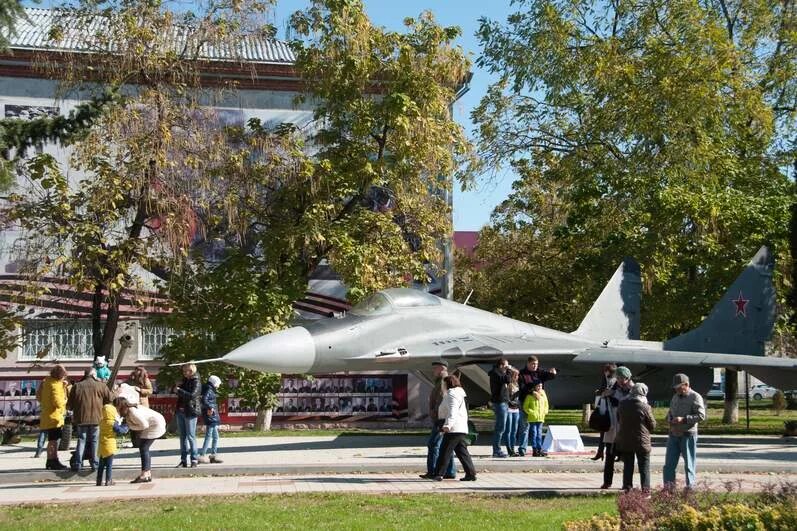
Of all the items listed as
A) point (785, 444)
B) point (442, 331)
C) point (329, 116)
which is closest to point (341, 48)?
point (329, 116)

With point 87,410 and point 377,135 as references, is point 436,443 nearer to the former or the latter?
point 87,410

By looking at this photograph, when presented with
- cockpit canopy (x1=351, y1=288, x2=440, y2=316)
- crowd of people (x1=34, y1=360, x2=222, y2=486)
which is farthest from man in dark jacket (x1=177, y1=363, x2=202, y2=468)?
cockpit canopy (x1=351, y1=288, x2=440, y2=316)

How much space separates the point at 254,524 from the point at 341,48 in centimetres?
1566

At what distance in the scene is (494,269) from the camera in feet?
113

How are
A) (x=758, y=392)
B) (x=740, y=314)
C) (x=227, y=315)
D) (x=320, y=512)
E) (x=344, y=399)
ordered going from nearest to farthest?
(x=320, y=512), (x=227, y=315), (x=740, y=314), (x=344, y=399), (x=758, y=392)

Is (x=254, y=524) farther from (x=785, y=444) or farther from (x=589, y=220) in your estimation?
(x=589, y=220)

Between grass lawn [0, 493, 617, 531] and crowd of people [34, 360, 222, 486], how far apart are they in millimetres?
1748

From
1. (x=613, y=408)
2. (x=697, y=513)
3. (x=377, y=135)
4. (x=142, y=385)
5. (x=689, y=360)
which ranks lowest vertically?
(x=697, y=513)

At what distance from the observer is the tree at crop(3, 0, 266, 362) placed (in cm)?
2102

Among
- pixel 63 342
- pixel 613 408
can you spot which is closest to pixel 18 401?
pixel 63 342

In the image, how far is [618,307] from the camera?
23.9 m

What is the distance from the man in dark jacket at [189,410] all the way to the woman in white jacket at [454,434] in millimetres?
4211

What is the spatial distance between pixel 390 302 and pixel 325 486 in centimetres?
594

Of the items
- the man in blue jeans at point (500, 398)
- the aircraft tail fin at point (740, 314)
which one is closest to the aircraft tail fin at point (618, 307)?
the aircraft tail fin at point (740, 314)
